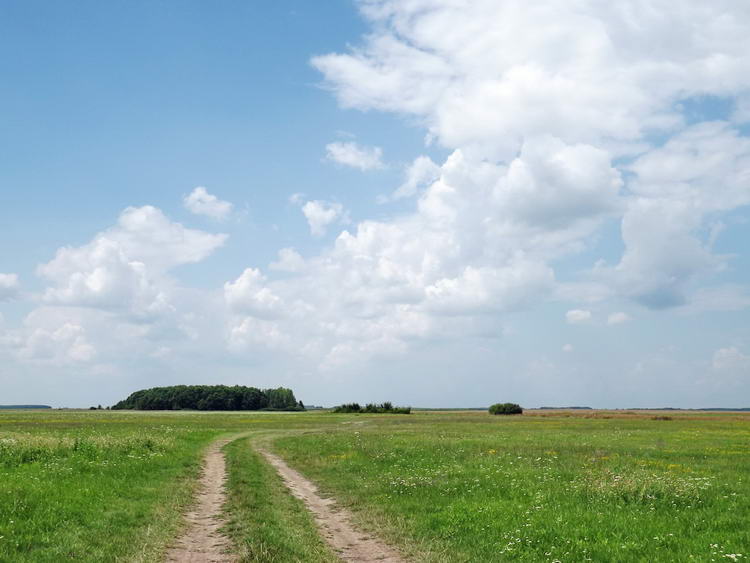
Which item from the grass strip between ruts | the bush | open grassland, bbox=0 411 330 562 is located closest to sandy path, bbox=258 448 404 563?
the grass strip between ruts

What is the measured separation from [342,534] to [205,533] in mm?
3250

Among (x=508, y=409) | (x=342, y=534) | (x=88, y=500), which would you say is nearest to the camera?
(x=342, y=534)

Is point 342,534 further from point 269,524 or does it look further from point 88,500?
point 88,500

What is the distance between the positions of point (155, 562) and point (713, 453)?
3595cm

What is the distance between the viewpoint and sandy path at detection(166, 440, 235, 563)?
38.7 ft

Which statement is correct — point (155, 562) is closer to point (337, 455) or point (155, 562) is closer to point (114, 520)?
point (114, 520)

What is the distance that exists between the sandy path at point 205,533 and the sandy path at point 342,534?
2.38 m

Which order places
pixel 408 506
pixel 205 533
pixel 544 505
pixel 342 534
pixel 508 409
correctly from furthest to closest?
pixel 508 409 → pixel 408 506 → pixel 544 505 → pixel 342 534 → pixel 205 533

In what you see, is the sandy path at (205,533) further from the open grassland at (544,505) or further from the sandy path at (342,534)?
the open grassland at (544,505)

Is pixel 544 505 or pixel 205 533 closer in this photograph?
pixel 205 533

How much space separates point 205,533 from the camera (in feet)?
45.6

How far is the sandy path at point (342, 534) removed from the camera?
12125mm

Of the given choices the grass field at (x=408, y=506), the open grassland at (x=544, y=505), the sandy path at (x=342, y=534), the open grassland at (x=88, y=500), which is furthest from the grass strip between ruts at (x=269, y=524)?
the open grassland at (x=544, y=505)

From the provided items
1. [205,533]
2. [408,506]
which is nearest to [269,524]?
[205,533]
